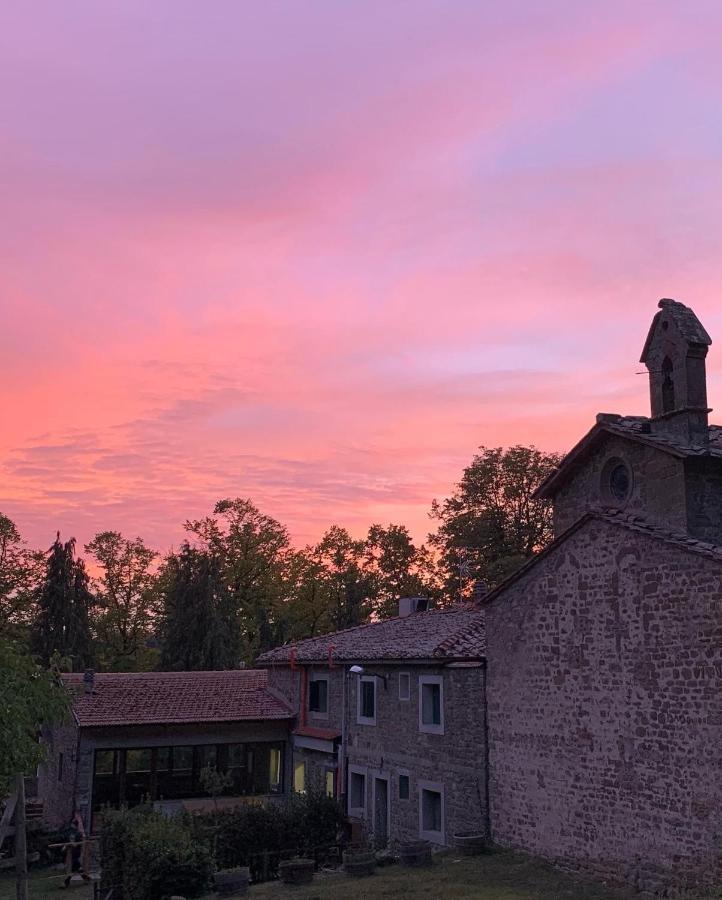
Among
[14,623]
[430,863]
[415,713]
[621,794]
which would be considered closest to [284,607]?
[14,623]

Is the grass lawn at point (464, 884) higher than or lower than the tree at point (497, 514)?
lower

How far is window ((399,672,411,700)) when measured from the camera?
76.1 ft

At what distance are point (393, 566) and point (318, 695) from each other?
30.2 meters

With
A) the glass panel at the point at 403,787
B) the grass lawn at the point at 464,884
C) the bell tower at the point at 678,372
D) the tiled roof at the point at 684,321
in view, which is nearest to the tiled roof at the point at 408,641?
the glass panel at the point at 403,787

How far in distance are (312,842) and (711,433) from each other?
14346mm

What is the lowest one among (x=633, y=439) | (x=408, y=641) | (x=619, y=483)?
(x=408, y=641)

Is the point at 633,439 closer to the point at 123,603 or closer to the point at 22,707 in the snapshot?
the point at 22,707

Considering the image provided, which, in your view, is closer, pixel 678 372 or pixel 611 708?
pixel 611 708

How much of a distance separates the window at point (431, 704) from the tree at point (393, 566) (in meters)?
33.4

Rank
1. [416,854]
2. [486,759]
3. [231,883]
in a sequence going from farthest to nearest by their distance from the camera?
[486,759]
[416,854]
[231,883]

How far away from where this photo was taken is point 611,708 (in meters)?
16.0

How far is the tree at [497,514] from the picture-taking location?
1806 inches

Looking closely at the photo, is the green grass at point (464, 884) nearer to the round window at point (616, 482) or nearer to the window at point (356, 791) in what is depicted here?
the window at point (356, 791)

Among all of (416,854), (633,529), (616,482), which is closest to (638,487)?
(616,482)
